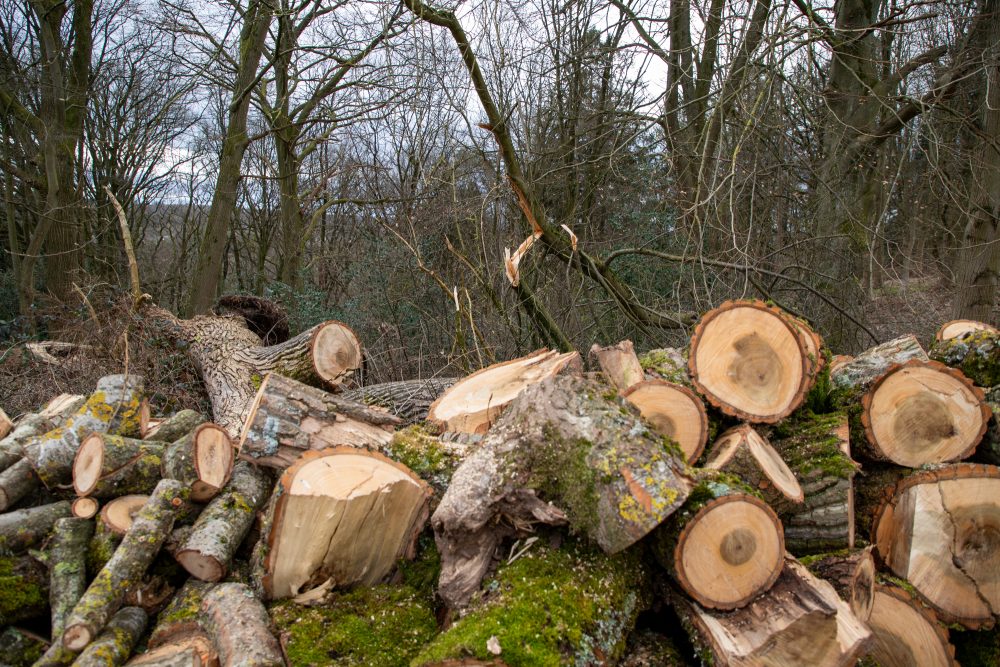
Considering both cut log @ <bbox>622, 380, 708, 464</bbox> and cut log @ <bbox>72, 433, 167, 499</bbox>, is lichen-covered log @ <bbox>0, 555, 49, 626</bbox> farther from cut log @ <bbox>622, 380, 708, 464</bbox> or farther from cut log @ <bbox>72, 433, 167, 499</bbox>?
cut log @ <bbox>622, 380, 708, 464</bbox>

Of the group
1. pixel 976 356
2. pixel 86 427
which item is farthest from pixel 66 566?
pixel 976 356

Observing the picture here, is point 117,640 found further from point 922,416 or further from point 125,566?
point 922,416

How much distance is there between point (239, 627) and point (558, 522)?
3.91 ft

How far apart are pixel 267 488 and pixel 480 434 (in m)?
1.08

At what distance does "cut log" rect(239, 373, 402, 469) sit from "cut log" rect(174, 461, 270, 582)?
0.43 ft

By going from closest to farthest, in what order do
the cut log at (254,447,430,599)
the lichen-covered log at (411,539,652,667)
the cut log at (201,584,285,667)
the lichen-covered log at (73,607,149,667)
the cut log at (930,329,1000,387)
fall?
the lichen-covered log at (411,539,652,667) → the cut log at (201,584,285,667) → the lichen-covered log at (73,607,149,667) → the cut log at (254,447,430,599) → the cut log at (930,329,1000,387)

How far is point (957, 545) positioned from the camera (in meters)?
2.61

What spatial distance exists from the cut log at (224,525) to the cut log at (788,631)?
1.88m

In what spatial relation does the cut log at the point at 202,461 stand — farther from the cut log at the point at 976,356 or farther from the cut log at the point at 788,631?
the cut log at the point at 976,356

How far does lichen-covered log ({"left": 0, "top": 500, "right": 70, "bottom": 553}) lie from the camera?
2963 mm

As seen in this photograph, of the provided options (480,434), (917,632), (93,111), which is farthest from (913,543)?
(93,111)

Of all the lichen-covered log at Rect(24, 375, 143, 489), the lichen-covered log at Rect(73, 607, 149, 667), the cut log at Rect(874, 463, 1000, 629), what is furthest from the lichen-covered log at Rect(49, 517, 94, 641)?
the cut log at Rect(874, 463, 1000, 629)

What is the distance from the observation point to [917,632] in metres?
2.51

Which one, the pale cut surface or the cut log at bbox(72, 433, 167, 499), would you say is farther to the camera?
the cut log at bbox(72, 433, 167, 499)
